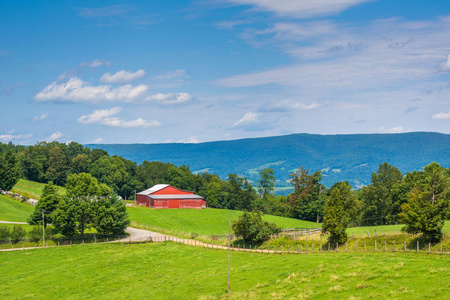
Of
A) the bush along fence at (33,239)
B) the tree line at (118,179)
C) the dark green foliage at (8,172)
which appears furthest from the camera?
the tree line at (118,179)

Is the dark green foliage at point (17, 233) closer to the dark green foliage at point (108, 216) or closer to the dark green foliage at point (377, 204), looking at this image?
the dark green foliage at point (108, 216)

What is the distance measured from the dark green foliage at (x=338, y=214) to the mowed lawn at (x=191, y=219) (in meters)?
45.0

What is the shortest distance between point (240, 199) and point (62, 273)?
118 meters

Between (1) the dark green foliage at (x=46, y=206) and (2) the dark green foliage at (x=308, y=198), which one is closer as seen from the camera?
(1) the dark green foliage at (x=46, y=206)

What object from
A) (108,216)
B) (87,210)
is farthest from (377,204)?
(87,210)

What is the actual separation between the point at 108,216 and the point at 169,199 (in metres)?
56.6

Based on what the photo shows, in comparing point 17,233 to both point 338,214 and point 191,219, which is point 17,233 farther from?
point 338,214

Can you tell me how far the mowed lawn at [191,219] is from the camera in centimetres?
11406

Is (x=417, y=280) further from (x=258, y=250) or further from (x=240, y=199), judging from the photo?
(x=240, y=199)

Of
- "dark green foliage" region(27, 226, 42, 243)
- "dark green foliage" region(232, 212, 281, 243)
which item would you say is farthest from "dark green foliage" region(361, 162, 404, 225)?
"dark green foliage" region(27, 226, 42, 243)

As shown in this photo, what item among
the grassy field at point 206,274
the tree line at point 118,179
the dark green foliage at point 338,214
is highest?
the tree line at point 118,179

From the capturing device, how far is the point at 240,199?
176 metres

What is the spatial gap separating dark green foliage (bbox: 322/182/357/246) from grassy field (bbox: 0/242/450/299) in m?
8.78

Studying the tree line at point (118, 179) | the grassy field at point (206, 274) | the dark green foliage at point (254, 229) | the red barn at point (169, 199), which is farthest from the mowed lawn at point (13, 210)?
the tree line at point (118, 179)
